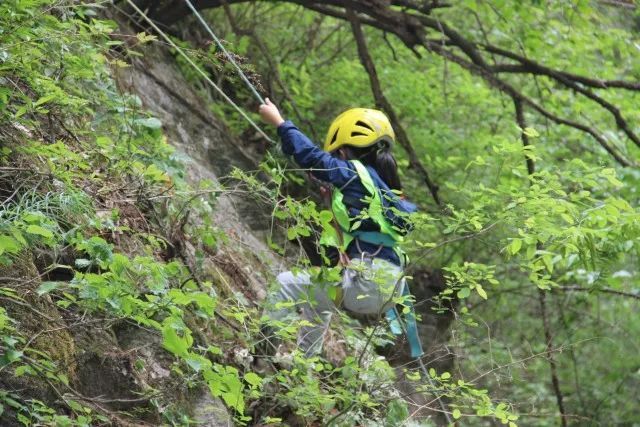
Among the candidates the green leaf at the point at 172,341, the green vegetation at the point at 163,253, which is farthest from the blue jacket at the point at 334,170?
the green leaf at the point at 172,341

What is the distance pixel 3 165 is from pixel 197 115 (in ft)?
12.9

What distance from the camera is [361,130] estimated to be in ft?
18.4

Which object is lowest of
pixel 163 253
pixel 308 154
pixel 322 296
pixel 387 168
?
pixel 322 296

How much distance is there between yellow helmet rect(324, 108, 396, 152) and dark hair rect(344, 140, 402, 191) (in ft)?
0.19

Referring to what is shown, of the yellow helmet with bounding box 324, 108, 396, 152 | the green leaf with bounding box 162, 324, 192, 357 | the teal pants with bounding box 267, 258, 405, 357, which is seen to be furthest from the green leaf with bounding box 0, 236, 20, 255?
the yellow helmet with bounding box 324, 108, 396, 152

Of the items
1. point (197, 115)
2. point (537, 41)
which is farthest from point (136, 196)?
point (537, 41)

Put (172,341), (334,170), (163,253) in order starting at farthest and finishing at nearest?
1. (334,170)
2. (163,253)
3. (172,341)

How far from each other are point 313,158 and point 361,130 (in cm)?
63

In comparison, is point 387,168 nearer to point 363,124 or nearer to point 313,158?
point 363,124

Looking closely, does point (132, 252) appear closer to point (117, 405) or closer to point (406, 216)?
point (117, 405)

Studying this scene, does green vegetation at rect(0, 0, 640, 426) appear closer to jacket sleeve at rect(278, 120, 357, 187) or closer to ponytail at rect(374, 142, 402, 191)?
jacket sleeve at rect(278, 120, 357, 187)

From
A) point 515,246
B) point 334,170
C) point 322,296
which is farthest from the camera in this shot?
point 322,296

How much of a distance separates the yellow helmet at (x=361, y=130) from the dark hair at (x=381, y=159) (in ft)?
0.19

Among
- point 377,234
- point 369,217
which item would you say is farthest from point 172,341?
point 377,234
